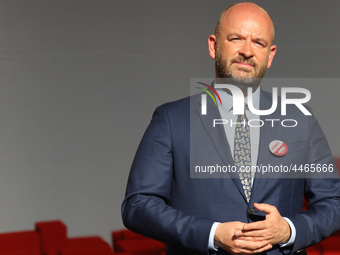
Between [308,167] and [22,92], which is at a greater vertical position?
[22,92]

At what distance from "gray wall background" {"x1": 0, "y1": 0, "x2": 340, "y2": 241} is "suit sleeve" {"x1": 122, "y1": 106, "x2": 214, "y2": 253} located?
200cm

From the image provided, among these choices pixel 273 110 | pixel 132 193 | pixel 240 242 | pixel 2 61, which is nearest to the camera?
pixel 240 242

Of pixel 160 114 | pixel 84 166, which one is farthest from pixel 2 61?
pixel 160 114

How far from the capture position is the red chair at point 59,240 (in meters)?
3.23

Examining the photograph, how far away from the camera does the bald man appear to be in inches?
51.5

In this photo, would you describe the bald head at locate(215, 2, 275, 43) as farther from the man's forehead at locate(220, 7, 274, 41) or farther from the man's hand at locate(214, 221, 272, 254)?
the man's hand at locate(214, 221, 272, 254)

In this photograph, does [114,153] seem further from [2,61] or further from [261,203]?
[261,203]

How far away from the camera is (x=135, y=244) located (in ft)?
10.5

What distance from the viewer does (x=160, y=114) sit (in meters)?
1.48

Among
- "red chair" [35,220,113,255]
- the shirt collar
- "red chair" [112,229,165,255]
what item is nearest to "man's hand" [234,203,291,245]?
the shirt collar

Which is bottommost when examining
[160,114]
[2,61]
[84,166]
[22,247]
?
[22,247]

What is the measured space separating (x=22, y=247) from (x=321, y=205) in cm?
235

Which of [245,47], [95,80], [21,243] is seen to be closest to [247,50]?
[245,47]

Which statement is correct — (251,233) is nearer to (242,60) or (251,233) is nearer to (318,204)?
(318,204)
